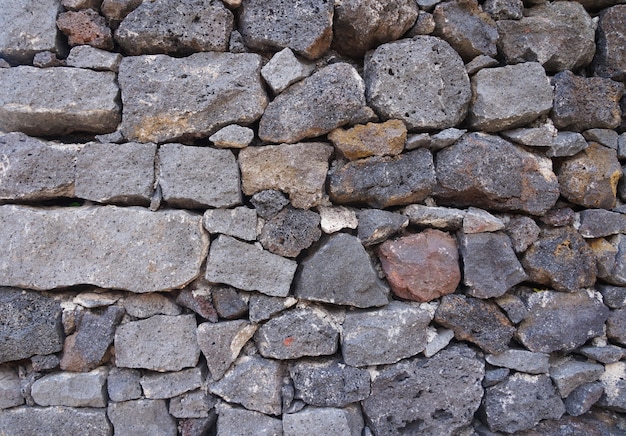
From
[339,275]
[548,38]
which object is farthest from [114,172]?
[548,38]

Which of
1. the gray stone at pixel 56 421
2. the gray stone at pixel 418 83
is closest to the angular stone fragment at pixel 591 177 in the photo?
the gray stone at pixel 418 83

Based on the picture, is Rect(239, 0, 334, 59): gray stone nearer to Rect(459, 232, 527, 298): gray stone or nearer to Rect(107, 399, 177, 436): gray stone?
Rect(459, 232, 527, 298): gray stone

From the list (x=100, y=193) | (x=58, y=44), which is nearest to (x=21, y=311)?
(x=100, y=193)

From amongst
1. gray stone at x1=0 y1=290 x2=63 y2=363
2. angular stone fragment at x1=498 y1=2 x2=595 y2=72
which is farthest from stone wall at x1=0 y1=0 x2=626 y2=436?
angular stone fragment at x1=498 y1=2 x2=595 y2=72

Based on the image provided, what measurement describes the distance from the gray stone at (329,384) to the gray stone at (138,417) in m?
0.67

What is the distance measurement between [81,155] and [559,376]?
2656 millimetres

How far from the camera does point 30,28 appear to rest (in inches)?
73.2

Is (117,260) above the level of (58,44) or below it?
below

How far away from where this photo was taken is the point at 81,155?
6.12ft

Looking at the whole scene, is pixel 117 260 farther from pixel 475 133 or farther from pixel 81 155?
pixel 475 133

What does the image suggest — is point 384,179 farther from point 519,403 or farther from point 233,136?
point 519,403

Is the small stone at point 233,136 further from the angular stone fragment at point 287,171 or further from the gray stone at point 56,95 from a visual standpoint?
the gray stone at point 56,95

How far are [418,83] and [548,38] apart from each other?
2.59 ft

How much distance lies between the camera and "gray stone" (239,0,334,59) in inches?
72.9
